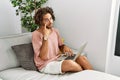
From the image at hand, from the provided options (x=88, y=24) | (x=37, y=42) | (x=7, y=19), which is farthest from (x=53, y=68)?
(x=7, y=19)

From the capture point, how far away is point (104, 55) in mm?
2412

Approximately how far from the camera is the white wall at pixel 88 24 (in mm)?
2352

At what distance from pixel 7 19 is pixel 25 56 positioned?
0.84 meters

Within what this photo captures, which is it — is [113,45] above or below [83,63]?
above

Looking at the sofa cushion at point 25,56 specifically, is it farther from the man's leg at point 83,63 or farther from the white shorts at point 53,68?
the man's leg at point 83,63

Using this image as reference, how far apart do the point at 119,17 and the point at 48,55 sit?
3.28 ft

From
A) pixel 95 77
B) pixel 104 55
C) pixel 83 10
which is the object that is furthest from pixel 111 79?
pixel 83 10

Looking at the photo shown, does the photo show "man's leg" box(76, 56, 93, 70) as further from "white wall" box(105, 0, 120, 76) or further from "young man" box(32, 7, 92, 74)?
"white wall" box(105, 0, 120, 76)

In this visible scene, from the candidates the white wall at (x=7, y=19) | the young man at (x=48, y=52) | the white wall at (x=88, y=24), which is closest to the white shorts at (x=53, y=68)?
the young man at (x=48, y=52)

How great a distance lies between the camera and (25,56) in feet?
6.92

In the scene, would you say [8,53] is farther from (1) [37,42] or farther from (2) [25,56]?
(1) [37,42]

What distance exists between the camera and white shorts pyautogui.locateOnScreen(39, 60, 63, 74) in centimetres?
200

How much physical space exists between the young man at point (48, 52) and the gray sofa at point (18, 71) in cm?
8

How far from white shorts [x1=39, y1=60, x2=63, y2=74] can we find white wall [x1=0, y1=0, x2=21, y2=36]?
99cm
